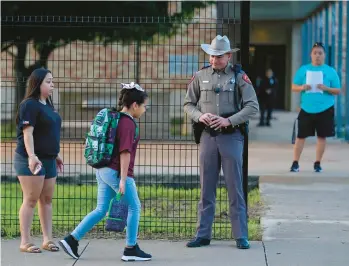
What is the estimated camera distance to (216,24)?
26.6 ft

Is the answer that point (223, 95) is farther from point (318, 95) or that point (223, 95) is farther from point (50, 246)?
point (318, 95)

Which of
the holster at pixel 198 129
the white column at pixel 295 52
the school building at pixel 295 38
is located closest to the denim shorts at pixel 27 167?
the holster at pixel 198 129

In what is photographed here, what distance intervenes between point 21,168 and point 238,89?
83.0 inches

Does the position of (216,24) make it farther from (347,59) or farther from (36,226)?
(347,59)

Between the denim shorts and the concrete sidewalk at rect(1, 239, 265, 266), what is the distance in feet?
2.48

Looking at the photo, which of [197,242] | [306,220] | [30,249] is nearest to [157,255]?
[197,242]

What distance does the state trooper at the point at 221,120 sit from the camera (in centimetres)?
722

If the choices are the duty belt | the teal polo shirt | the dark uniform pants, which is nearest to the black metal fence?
the dark uniform pants

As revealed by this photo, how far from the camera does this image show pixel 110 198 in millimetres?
6949

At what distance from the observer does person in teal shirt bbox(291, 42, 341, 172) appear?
38.2 ft

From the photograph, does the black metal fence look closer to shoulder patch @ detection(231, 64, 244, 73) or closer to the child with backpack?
shoulder patch @ detection(231, 64, 244, 73)

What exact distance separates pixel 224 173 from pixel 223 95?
0.73 m

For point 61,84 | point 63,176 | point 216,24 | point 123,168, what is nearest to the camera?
point 123,168

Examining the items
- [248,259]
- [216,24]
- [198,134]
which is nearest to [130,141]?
[198,134]
